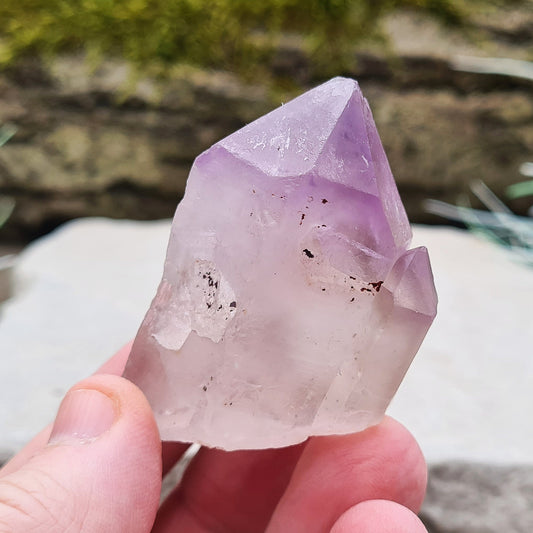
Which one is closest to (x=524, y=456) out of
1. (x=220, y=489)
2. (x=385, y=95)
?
(x=220, y=489)

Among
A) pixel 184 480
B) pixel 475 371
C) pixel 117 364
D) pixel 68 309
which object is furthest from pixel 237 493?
pixel 68 309

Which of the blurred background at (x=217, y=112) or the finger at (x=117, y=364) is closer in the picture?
the finger at (x=117, y=364)

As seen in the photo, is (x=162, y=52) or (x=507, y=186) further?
(x=507, y=186)

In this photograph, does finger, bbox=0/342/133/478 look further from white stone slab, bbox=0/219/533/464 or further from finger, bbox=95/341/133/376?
white stone slab, bbox=0/219/533/464

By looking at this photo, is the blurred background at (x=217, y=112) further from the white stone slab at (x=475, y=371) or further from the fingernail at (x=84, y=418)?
the fingernail at (x=84, y=418)

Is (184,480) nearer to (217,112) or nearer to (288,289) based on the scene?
(288,289)

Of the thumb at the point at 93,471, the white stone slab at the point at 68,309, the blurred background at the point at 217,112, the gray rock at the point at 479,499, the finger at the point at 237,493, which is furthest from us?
the blurred background at the point at 217,112

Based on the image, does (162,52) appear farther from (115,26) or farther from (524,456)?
(524,456)

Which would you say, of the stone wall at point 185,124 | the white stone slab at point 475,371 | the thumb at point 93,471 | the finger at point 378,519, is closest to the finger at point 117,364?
the thumb at point 93,471
